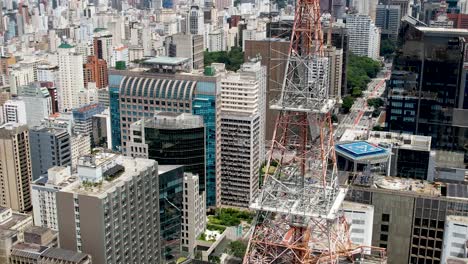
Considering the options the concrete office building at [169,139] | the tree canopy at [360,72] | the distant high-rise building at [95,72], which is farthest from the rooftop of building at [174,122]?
the tree canopy at [360,72]

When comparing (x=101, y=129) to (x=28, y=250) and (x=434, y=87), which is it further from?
(x=434, y=87)

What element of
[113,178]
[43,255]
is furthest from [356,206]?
[43,255]

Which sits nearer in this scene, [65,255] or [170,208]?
[65,255]

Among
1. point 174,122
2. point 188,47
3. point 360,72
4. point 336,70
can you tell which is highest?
point 188,47

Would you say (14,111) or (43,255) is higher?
(14,111)

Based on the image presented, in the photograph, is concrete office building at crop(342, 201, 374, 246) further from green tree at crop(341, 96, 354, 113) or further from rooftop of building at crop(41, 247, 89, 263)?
green tree at crop(341, 96, 354, 113)

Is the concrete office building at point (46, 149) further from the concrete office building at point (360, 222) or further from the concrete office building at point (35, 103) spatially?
the concrete office building at point (360, 222)

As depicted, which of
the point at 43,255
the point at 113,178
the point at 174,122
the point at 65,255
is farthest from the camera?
the point at 174,122
